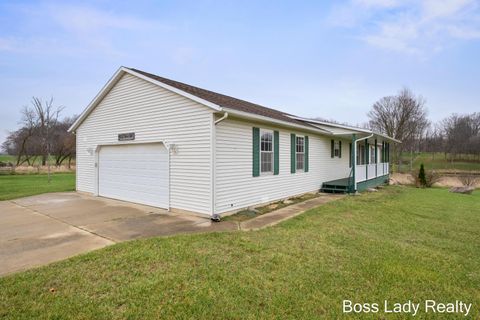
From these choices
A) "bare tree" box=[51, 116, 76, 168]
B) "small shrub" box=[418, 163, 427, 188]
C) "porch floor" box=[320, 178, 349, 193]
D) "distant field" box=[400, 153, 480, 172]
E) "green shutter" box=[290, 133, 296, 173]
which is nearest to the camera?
"green shutter" box=[290, 133, 296, 173]

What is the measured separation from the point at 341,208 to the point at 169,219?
5.52m

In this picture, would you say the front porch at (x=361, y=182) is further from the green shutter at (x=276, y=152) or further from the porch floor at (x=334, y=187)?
the green shutter at (x=276, y=152)

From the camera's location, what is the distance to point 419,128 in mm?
33844

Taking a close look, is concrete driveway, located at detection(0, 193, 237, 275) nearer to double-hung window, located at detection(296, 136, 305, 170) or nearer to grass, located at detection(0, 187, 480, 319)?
grass, located at detection(0, 187, 480, 319)

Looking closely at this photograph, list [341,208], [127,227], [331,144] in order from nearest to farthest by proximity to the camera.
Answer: [127,227] < [341,208] < [331,144]

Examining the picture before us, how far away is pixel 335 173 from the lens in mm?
14484

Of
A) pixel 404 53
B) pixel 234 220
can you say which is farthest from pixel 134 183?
→ pixel 404 53

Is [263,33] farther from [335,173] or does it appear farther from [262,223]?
[262,223]

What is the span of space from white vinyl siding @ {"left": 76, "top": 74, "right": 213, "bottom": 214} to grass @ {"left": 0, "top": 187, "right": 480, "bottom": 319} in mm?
2293

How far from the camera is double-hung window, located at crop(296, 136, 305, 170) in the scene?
10834mm

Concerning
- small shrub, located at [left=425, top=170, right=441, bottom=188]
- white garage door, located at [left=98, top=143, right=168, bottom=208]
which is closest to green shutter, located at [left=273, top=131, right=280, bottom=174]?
white garage door, located at [left=98, top=143, right=168, bottom=208]

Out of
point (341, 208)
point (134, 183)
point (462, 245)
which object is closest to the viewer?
point (462, 245)

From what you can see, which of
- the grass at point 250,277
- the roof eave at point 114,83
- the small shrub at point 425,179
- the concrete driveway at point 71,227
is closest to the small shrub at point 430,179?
the small shrub at point 425,179

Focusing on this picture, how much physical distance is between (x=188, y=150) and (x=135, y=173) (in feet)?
10.2
